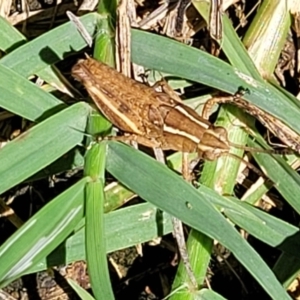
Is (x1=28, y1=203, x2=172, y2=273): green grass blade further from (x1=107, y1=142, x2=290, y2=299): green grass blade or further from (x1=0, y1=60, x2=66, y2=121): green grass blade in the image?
(x1=0, y1=60, x2=66, y2=121): green grass blade

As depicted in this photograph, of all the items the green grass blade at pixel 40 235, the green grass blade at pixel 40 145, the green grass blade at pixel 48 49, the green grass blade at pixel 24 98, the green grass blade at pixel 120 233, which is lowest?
the green grass blade at pixel 120 233

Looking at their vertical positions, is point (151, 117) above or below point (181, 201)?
above

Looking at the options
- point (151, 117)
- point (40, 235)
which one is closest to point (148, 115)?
point (151, 117)

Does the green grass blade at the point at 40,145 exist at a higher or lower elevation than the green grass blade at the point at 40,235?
higher

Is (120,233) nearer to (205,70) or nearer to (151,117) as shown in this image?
(151,117)

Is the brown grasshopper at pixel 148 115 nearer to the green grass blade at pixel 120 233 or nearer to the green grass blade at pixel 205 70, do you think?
the green grass blade at pixel 205 70

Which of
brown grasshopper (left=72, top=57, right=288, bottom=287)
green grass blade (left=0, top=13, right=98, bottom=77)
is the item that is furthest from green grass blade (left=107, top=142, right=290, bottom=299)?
green grass blade (left=0, top=13, right=98, bottom=77)

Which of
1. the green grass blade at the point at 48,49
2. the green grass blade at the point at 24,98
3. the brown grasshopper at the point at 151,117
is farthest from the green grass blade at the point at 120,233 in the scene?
the green grass blade at the point at 48,49

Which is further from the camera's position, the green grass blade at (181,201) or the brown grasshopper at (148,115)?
the brown grasshopper at (148,115)

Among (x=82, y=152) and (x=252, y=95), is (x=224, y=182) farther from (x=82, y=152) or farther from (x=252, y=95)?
(x=82, y=152)

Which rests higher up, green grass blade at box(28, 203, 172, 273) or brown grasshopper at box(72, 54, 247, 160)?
brown grasshopper at box(72, 54, 247, 160)

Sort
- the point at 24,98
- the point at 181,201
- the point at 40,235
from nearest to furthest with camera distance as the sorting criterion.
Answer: the point at 40,235
the point at 181,201
the point at 24,98

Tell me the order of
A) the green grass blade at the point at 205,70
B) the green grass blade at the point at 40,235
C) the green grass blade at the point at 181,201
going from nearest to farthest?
1. the green grass blade at the point at 40,235
2. the green grass blade at the point at 181,201
3. the green grass blade at the point at 205,70
